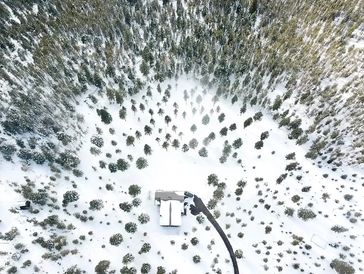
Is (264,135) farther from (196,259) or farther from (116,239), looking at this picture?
(116,239)

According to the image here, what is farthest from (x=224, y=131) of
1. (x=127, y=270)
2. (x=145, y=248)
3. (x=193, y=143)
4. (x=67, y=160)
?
(x=127, y=270)

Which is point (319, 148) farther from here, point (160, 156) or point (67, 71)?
point (67, 71)

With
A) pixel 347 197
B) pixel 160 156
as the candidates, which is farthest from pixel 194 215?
pixel 347 197

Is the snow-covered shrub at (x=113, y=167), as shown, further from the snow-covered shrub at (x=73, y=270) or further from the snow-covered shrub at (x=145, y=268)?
the snow-covered shrub at (x=145, y=268)

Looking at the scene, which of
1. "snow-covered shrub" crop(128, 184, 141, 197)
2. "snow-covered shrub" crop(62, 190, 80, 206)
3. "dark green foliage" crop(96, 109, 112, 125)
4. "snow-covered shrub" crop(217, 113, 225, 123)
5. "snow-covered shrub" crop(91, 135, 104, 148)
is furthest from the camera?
"snow-covered shrub" crop(217, 113, 225, 123)

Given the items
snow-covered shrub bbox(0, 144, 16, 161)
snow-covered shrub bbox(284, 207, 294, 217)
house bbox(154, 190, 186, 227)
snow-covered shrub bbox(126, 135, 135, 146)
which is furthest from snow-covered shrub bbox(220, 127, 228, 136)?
snow-covered shrub bbox(0, 144, 16, 161)

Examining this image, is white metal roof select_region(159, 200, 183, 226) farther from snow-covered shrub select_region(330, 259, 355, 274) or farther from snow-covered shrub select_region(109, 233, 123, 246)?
snow-covered shrub select_region(330, 259, 355, 274)
